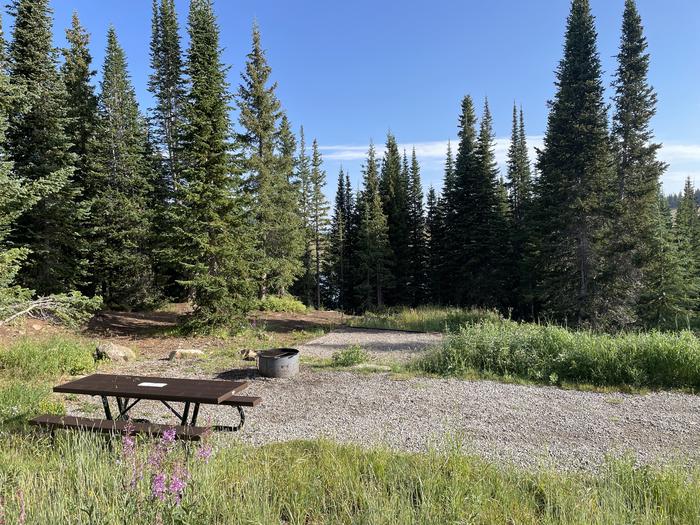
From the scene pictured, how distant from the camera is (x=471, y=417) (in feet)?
17.9

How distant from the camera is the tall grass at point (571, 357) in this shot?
22.1 feet

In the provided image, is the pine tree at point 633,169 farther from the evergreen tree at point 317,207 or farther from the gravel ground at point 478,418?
the evergreen tree at point 317,207

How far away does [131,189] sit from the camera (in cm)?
1897

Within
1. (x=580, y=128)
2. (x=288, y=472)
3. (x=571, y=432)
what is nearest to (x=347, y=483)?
(x=288, y=472)

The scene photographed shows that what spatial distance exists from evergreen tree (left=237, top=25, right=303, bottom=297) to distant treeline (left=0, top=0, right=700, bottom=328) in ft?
0.31

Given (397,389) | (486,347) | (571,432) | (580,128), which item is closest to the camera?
(571,432)

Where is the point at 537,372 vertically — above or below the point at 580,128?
below

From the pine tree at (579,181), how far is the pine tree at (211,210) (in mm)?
13869

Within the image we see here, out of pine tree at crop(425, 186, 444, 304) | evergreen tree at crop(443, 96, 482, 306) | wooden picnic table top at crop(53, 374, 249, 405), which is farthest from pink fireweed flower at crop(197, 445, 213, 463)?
pine tree at crop(425, 186, 444, 304)

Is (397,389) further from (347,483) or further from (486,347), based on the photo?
(347,483)

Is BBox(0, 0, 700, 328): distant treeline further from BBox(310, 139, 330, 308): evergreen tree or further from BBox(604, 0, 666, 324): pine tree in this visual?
BBox(310, 139, 330, 308): evergreen tree

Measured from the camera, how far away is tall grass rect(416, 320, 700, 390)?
22.1 feet

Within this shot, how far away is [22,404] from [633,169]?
2318 centimetres

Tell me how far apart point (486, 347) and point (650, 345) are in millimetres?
2746
